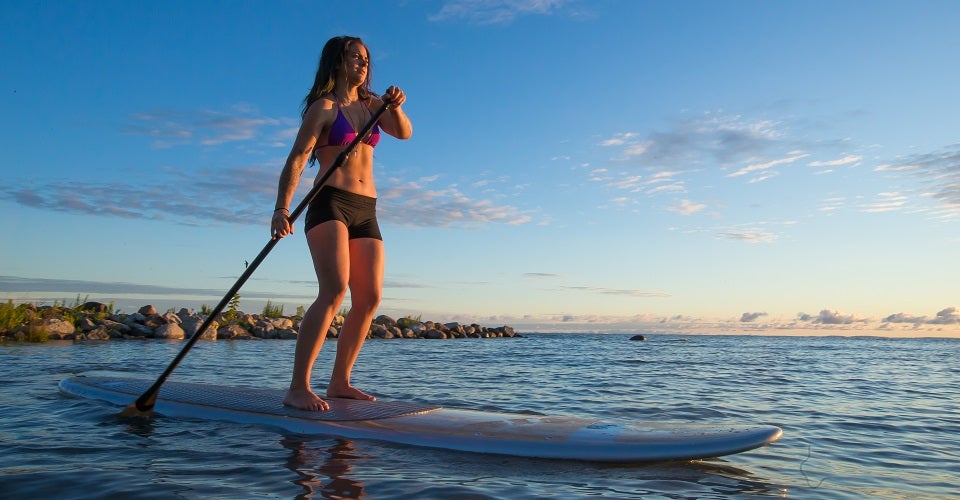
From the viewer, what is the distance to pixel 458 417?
386cm

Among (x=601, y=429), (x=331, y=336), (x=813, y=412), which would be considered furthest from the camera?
(x=331, y=336)

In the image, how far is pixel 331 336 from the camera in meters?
21.9

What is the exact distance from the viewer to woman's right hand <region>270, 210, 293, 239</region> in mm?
3822

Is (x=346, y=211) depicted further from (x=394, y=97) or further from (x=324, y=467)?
(x=324, y=467)

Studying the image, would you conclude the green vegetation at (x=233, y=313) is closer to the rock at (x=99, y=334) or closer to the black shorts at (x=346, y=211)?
the rock at (x=99, y=334)

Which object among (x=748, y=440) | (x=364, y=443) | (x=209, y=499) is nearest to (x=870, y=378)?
(x=748, y=440)

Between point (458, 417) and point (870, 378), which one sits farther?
point (870, 378)

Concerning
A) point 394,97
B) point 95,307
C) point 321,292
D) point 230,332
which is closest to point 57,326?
point 95,307

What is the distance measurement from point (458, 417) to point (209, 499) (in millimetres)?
1764

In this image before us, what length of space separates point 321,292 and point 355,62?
150cm

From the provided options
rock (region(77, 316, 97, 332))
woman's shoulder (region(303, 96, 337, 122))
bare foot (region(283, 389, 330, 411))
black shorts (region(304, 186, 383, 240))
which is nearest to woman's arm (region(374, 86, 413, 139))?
woman's shoulder (region(303, 96, 337, 122))

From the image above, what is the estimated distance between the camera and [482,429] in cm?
350

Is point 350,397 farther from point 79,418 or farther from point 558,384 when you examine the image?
point 558,384

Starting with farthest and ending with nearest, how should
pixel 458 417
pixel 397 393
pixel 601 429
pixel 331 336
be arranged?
pixel 331 336, pixel 397 393, pixel 458 417, pixel 601 429
